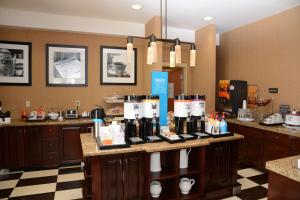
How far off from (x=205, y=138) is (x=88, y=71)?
310cm

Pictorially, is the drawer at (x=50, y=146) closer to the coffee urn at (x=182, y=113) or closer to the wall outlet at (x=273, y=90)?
the coffee urn at (x=182, y=113)

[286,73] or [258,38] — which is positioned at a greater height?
[258,38]

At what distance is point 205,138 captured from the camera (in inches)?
110

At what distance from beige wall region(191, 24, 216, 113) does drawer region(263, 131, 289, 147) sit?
1411 mm

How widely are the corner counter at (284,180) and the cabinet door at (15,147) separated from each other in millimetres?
4007

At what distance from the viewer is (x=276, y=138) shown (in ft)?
11.4

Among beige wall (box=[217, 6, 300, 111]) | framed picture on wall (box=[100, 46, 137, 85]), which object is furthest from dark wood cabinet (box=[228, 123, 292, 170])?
framed picture on wall (box=[100, 46, 137, 85])

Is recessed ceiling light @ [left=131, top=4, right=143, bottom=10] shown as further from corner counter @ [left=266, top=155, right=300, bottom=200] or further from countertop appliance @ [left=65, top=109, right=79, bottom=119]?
corner counter @ [left=266, top=155, right=300, bottom=200]

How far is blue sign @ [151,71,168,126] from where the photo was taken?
308cm

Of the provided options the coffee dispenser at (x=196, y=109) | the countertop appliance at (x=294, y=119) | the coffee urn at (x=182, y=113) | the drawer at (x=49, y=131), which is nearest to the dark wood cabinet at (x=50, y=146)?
→ the drawer at (x=49, y=131)

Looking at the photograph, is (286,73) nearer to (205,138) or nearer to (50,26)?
(205,138)

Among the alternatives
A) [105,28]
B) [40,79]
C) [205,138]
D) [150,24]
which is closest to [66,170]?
[40,79]

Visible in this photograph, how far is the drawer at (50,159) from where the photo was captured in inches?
157

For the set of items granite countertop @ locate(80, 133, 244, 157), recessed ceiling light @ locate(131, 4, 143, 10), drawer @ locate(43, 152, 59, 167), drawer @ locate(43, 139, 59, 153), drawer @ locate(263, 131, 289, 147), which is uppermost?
recessed ceiling light @ locate(131, 4, 143, 10)
